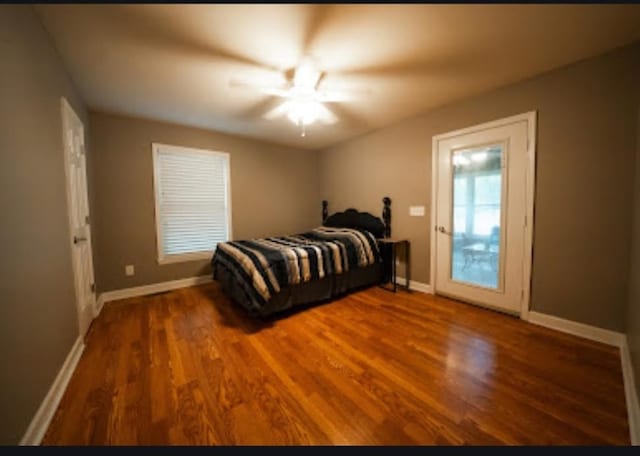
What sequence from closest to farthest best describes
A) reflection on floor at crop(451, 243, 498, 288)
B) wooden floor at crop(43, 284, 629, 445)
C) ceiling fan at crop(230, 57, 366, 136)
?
wooden floor at crop(43, 284, 629, 445)
ceiling fan at crop(230, 57, 366, 136)
reflection on floor at crop(451, 243, 498, 288)

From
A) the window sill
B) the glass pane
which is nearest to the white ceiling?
the glass pane

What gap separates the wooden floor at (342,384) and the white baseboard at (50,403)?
41mm

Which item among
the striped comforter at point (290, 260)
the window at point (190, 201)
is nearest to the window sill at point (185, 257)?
the window at point (190, 201)

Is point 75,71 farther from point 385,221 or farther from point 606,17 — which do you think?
point 606,17

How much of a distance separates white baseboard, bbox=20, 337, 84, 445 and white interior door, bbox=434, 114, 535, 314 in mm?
3426

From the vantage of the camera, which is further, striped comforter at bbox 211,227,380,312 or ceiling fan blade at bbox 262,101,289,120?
ceiling fan blade at bbox 262,101,289,120

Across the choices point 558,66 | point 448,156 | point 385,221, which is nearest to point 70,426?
point 385,221

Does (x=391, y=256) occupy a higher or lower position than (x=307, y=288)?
higher

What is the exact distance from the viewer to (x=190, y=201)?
3.56 metres

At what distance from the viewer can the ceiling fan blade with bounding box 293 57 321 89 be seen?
1877 millimetres

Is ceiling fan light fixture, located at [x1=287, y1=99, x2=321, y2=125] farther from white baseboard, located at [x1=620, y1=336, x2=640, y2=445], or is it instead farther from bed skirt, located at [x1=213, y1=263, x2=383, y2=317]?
white baseboard, located at [x1=620, y1=336, x2=640, y2=445]

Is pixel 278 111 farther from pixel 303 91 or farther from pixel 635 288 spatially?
pixel 635 288

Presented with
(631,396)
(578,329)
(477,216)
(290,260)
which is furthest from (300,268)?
(578,329)

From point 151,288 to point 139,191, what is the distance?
1316mm
